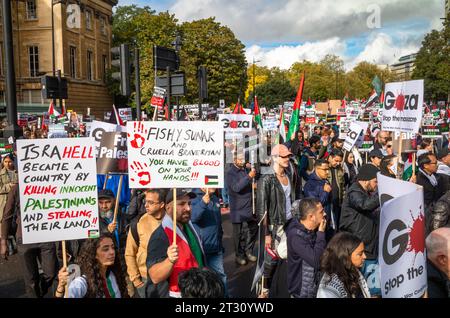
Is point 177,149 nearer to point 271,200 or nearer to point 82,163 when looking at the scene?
point 82,163

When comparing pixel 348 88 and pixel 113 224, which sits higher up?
pixel 348 88

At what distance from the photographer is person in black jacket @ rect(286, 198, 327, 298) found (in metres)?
4.11

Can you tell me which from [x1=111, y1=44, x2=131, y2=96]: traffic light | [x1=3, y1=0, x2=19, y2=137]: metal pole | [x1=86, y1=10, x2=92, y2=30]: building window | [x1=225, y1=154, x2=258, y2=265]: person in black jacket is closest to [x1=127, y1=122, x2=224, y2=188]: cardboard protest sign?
[x1=225, y1=154, x2=258, y2=265]: person in black jacket

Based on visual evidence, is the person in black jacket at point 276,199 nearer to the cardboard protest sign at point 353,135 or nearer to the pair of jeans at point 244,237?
the pair of jeans at point 244,237

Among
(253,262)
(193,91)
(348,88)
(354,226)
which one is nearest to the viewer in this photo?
(354,226)

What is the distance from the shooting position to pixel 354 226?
5168 mm

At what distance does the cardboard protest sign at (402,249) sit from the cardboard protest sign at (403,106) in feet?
9.50

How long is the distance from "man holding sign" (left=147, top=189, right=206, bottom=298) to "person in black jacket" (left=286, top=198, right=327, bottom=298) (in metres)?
0.82

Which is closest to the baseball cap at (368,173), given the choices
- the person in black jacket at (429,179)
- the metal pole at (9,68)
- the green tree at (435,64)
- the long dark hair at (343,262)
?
the person in black jacket at (429,179)

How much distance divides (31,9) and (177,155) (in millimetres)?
49539

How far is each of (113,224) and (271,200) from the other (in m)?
1.93

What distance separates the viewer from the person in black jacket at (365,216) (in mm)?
5031
